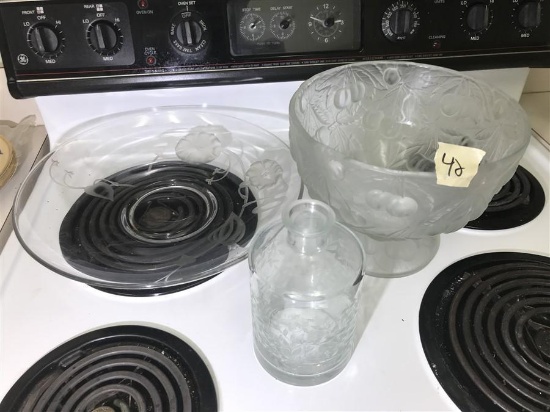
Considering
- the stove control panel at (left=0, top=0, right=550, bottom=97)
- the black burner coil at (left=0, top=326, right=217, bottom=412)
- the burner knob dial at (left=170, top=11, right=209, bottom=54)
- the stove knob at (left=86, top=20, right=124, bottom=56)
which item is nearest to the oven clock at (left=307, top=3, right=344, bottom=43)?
the stove control panel at (left=0, top=0, right=550, bottom=97)

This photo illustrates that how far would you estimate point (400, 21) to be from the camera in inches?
26.4

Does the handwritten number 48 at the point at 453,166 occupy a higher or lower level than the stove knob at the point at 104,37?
lower

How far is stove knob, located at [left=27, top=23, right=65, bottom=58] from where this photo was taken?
0.64m

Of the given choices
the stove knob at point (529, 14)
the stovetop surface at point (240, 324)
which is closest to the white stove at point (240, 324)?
the stovetop surface at point (240, 324)

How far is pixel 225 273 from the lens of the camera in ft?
1.93

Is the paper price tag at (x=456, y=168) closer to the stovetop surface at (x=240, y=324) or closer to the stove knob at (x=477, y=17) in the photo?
the stovetop surface at (x=240, y=324)

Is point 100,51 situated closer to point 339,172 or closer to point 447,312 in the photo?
point 339,172

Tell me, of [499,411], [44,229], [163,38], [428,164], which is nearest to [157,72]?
[163,38]

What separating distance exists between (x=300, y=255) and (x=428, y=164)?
0.22 m

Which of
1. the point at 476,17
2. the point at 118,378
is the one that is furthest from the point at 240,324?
the point at 476,17

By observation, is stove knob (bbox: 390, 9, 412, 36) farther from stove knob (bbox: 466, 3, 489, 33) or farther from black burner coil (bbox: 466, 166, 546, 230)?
black burner coil (bbox: 466, 166, 546, 230)

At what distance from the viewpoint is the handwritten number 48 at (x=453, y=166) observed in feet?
1.52

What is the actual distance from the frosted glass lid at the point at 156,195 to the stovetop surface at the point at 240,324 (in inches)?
1.2

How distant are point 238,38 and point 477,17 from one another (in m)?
0.29
